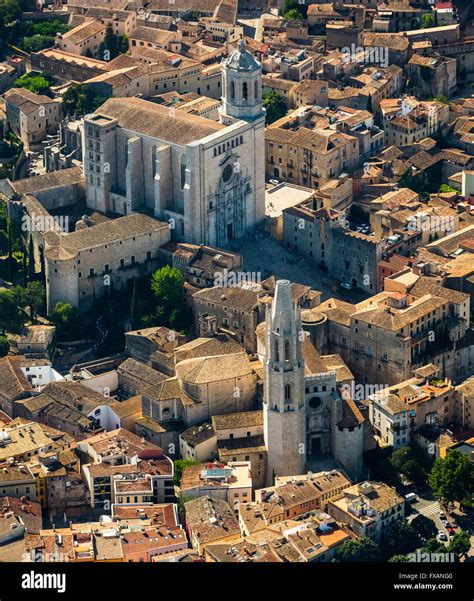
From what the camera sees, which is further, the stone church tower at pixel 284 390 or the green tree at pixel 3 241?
the green tree at pixel 3 241

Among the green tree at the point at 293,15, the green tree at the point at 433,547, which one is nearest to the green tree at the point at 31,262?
the green tree at the point at 433,547

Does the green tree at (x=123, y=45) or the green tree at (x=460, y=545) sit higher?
the green tree at (x=123, y=45)

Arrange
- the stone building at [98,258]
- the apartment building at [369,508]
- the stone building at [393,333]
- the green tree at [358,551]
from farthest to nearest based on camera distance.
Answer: the stone building at [98,258] → the stone building at [393,333] → the apartment building at [369,508] → the green tree at [358,551]

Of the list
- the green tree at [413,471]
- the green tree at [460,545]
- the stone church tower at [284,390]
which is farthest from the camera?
the green tree at [413,471]

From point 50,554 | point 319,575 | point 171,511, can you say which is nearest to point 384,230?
point 171,511

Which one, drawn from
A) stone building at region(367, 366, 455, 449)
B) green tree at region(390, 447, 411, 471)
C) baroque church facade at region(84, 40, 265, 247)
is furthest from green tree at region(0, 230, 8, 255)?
green tree at region(390, 447, 411, 471)
